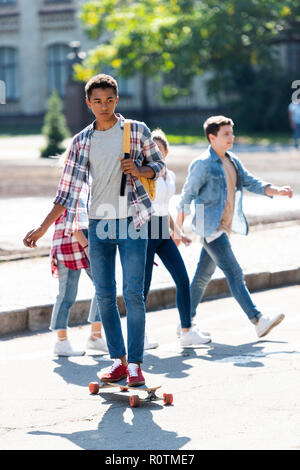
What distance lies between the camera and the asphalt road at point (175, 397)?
196 inches

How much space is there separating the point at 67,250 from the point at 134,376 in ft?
5.02

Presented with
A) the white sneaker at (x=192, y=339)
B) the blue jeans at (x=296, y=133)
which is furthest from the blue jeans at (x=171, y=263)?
the blue jeans at (x=296, y=133)

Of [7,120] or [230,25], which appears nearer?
[230,25]

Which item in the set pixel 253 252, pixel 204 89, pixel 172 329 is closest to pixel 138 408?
pixel 172 329

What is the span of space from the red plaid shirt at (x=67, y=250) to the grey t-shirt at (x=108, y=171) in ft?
4.32

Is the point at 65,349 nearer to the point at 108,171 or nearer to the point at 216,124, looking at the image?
the point at 108,171

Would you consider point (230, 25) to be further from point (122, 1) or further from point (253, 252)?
point (253, 252)

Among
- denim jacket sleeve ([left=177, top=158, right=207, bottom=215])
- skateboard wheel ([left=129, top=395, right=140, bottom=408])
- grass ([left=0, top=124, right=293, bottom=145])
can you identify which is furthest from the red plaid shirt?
grass ([left=0, top=124, right=293, bottom=145])

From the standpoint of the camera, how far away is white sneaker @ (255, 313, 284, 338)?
7305mm

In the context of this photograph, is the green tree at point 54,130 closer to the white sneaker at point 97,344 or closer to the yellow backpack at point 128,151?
the white sneaker at point 97,344

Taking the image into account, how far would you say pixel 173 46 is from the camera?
3266cm

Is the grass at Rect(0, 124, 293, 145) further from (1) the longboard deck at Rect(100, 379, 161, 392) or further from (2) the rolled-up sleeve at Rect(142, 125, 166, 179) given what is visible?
(1) the longboard deck at Rect(100, 379, 161, 392)

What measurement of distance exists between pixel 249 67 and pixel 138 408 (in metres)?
32.7
